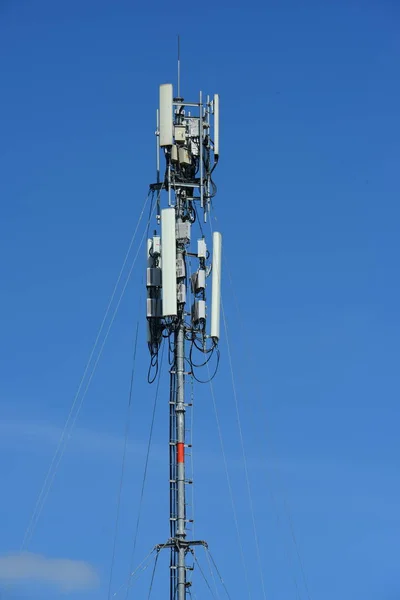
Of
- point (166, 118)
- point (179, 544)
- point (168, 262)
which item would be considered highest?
point (166, 118)

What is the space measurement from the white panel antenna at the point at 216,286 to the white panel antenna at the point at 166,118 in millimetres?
4178

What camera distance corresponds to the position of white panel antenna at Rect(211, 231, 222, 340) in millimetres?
67000

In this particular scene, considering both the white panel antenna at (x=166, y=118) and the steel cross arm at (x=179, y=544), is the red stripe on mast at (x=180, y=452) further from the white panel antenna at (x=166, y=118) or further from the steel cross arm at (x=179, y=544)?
the white panel antenna at (x=166, y=118)

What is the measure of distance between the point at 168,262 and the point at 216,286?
263 cm

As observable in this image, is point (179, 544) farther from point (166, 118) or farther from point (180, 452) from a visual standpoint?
point (166, 118)

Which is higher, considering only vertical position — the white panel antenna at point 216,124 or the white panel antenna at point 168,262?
the white panel antenna at point 216,124

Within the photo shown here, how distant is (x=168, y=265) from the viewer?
65.9 m

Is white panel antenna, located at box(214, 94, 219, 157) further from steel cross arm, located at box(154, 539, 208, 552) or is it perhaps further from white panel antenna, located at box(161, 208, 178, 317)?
steel cross arm, located at box(154, 539, 208, 552)

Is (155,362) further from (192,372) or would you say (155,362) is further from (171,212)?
(171,212)

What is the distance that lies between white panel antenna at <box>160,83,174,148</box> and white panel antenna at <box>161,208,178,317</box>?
2.74 meters

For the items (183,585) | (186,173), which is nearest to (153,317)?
(186,173)

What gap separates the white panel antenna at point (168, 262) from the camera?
65.6m

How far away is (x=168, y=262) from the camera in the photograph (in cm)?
6594

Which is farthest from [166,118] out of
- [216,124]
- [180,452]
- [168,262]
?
[180,452]
